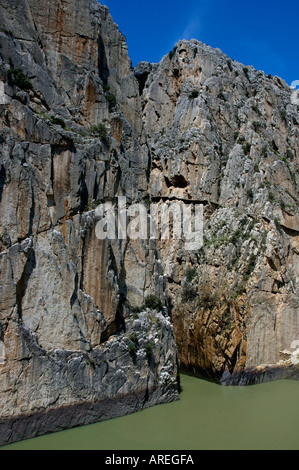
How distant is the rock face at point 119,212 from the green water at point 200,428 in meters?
0.83

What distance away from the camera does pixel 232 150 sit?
32.8m

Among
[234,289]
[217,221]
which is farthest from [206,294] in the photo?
[217,221]

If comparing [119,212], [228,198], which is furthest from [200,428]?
[228,198]

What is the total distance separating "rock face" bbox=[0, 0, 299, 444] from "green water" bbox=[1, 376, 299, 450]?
0.83 metres

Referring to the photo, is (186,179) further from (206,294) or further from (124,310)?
(124,310)

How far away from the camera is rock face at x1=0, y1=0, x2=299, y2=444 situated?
1767cm

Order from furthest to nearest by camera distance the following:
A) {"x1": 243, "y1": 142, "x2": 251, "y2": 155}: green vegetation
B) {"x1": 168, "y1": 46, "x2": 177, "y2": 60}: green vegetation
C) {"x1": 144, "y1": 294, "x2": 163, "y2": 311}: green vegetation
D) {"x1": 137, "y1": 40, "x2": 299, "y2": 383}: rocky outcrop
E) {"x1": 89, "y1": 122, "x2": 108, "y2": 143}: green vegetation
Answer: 1. {"x1": 168, "y1": 46, "x2": 177, "y2": 60}: green vegetation
2. {"x1": 243, "y1": 142, "x2": 251, "y2": 155}: green vegetation
3. {"x1": 137, "y1": 40, "x2": 299, "y2": 383}: rocky outcrop
4. {"x1": 144, "y1": 294, "x2": 163, "y2": 311}: green vegetation
5. {"x1": 89, "y1": 122, "x2": 108, "y2": 143}: green vegetation

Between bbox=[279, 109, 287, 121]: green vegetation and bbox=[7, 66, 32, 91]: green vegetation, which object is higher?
bbox=[279, 109, 287, 121]: green vegetation

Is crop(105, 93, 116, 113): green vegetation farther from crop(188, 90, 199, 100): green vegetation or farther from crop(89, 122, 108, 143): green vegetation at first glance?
crop(188, 90, 199, 100): green vegetation

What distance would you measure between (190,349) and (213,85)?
2004 cm

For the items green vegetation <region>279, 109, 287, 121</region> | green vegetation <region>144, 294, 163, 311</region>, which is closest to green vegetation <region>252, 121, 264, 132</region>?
green vegetation <region>279, 109, 287, 121</region>

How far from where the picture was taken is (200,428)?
60.4ft

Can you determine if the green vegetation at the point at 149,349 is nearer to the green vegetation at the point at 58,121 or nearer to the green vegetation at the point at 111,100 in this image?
the green vegetation at the point at 58,121

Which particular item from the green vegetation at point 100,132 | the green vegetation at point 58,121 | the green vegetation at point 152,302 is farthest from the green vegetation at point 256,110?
the green vegetation at point 152,302
